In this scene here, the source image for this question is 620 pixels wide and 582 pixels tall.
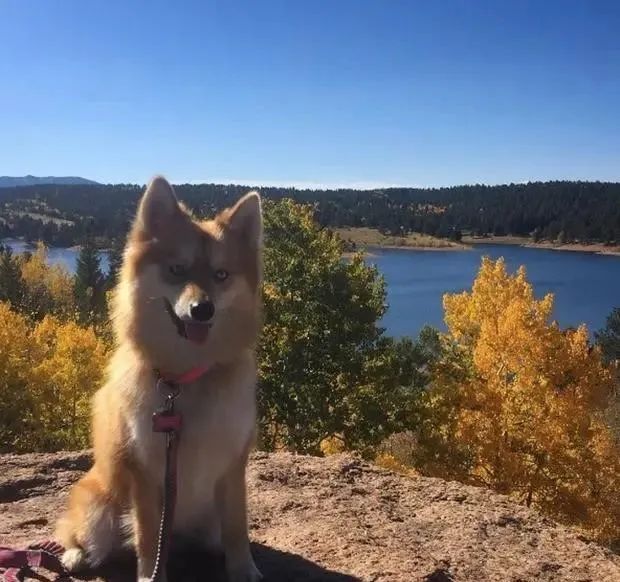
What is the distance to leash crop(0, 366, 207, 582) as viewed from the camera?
3.83 metres

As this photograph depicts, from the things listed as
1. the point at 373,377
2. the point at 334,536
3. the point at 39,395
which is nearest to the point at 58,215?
the point at 39,395

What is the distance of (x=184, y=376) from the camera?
398cm

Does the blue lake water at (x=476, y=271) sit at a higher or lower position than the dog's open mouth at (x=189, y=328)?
lower

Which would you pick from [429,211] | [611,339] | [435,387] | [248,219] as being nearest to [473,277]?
[611,339]

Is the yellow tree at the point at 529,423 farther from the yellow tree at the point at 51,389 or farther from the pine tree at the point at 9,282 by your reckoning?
the pine tree at the point at 9,282

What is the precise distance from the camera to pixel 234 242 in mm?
4246

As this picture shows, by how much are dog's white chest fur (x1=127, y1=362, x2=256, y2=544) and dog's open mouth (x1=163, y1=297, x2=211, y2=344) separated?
0.30 metres

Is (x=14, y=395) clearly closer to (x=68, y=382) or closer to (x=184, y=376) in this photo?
(x=68, y=382)

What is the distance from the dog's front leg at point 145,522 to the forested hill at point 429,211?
102421 mm

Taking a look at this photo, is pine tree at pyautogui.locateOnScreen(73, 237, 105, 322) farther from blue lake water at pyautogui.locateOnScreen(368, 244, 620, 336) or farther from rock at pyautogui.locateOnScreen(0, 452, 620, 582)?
rock at pyautogui.locateOnScreen(0, 452, 620, 582)

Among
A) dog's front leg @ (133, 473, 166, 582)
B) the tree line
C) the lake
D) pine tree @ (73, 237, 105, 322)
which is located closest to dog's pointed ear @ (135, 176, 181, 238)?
dog's front leg @ (133, 473, 166, 582)

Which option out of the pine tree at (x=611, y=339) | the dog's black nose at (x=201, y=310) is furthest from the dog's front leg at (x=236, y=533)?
the pine tree at (x=611, y=339)

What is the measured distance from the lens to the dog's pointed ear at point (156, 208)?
163 inches

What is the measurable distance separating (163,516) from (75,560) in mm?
957
